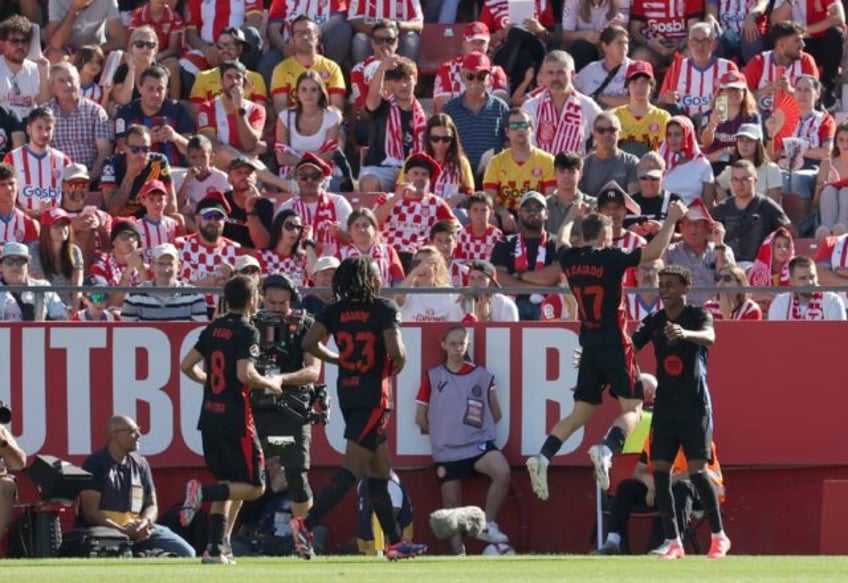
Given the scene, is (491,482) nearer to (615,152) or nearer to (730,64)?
(615,152)

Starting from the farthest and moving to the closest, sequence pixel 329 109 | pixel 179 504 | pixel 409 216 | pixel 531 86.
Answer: pixel 531 86 < pixel 329 109 < pixel 409 216 < pixel 179 504

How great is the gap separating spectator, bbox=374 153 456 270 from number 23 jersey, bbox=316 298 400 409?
4531 mm

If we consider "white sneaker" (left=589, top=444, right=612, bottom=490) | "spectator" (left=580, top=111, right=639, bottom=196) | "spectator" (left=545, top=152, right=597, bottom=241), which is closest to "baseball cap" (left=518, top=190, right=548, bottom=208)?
"spectator" (left=545, top=152, right=597, bottom=241)

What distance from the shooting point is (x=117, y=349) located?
17.2m

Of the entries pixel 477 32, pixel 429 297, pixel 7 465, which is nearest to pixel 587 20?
pixel 477 32

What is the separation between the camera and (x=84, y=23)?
71.4 feet

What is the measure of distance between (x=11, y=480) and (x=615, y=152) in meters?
6.33

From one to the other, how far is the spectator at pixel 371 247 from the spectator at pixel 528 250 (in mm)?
786

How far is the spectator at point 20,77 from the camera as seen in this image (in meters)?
20.3

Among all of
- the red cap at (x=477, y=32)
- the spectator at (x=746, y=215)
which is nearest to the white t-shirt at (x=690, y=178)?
the spectator at (x=746, y=215)

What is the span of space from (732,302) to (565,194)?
72.3 inches

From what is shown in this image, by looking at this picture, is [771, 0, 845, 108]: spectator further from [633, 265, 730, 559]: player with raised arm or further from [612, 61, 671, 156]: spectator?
[633, 265, 730, 559]: player with raised arm

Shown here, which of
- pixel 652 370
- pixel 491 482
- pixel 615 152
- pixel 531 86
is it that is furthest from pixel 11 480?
pixel 531 86

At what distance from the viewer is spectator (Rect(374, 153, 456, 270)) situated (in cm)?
1827
